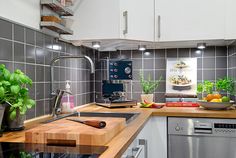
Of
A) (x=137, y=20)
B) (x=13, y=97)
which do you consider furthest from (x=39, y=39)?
(x=137, y=20)

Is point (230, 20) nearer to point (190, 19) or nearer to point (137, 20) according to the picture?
point (190, 19)

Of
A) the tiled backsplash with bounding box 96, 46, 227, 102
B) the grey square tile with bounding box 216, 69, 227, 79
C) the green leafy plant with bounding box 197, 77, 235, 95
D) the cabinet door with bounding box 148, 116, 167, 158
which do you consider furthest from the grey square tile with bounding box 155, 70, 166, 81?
the cabinet door with bounding box 148, 116, 167, 158

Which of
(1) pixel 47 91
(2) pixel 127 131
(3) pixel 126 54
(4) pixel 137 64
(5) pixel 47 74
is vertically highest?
(3) pixel 126 54

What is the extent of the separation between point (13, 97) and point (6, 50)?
0.30m

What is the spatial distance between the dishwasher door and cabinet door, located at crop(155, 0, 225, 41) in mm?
796

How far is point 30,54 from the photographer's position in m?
1.72

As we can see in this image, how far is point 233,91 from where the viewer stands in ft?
7.97

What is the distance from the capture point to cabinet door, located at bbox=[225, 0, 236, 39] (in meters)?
2.23

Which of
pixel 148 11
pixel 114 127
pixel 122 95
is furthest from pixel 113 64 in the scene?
pixel 114 127

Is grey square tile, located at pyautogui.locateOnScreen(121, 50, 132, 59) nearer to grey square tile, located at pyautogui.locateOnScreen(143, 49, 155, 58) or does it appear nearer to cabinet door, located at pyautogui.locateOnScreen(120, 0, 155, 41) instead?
grey square tile, located at pyautogui.locateOnScreen(143, 49, 155, 58)

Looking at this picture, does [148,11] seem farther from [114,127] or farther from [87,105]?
[114,127]

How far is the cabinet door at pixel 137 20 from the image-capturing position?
2.21 m

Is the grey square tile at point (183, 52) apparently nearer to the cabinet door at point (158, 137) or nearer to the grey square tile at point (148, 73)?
the grey square tile at point (148, 73)

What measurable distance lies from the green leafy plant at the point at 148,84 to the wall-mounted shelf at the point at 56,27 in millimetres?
942
